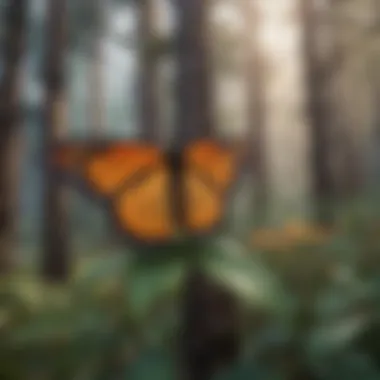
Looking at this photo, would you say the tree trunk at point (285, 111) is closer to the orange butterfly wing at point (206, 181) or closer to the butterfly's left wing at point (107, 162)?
the orange butterfly wing at point (206, 181)

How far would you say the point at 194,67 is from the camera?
1102 millimetres

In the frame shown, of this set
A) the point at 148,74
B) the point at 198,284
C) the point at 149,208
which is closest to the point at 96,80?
the point at 148,74

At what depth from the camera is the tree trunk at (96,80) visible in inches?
41.8

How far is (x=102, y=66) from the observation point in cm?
108

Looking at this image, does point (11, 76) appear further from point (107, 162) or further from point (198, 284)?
point (198, 284)

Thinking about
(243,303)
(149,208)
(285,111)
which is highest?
(285,111)

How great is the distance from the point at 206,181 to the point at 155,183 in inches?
2.7

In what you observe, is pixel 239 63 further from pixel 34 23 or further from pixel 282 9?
pixel 34 23

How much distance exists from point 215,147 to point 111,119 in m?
0.14

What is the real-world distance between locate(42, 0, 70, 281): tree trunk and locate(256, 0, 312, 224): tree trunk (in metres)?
0.27

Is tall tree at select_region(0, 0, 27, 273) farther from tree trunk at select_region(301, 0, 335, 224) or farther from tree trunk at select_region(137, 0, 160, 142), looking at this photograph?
tree trunk at select_region(301, 0, 335, 224)

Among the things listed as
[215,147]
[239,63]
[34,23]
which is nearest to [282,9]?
[239,63]

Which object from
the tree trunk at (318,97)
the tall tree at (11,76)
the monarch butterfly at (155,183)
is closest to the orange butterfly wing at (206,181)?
the monarch butterfly at (155,183)

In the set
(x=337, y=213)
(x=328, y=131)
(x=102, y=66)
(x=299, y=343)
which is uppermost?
(x=102, y=66)
